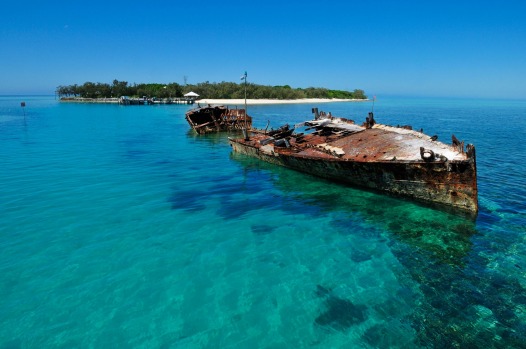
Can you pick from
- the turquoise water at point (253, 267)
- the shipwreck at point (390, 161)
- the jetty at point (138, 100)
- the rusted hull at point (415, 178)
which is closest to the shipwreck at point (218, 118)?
the shipwreck at point (390, 161)

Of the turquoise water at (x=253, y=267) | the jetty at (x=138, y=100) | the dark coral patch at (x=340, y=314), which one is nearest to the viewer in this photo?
the turquoise water at (x=253, y=267)

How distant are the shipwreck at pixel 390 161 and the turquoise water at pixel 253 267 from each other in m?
0.74

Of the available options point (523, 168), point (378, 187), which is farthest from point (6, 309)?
point (523, 168)

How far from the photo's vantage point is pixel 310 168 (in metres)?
18.1

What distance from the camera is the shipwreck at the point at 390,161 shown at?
1252 centimetres

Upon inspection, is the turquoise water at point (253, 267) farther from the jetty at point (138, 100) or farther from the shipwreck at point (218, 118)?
the jetty at point (138, 100)

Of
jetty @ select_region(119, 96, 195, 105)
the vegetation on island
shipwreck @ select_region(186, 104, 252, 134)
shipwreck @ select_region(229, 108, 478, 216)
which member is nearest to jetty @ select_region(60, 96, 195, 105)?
jetty @ select_region(119, 96, 195, 105)

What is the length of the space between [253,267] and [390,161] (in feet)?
26.1

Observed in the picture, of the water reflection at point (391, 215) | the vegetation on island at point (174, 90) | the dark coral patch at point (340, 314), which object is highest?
the vegetation on island at point (174, 90)

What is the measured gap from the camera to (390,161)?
13.7m

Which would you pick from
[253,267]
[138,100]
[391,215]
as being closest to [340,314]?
[253,267]

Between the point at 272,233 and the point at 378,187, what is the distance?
6.47 meters

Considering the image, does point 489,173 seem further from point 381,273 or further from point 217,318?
point 217,318

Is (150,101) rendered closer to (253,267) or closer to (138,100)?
(138,100)
